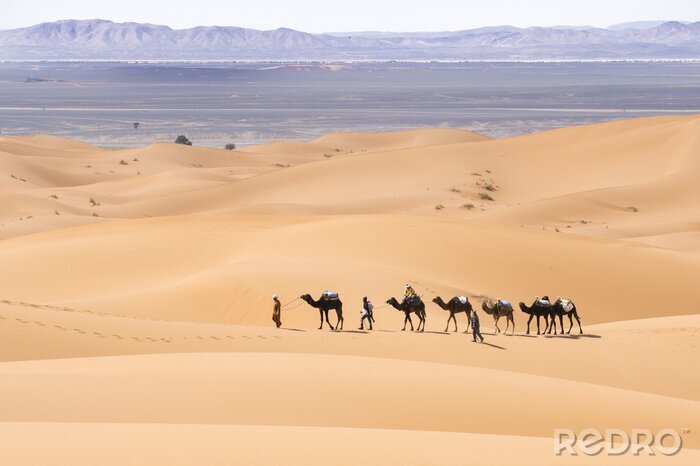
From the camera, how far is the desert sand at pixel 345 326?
8.63m

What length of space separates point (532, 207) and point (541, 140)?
15.7 meters

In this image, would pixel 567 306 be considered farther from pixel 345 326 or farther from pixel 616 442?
pixel 616 442

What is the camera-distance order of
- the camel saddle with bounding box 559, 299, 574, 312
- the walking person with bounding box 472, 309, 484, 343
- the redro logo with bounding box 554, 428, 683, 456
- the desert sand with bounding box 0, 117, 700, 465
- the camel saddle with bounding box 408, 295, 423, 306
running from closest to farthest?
the redro logo with bounding box 554, 428, 683, 456 < the desert sand with bounding box 0, 117, 700, 465 < the walking person with bounding box 472, 309, 484, 343 < the camel saddle with bounding box 408, 295, 423, 306 < the camel saddle with bounding box 559, 299, 574, 312

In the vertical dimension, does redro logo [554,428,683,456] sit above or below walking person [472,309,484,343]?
below

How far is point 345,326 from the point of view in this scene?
17.5m

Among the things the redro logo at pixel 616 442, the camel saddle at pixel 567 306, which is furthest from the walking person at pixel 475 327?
the redro logo at pixel 616 442

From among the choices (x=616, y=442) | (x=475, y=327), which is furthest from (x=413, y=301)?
(x=616, y=442)

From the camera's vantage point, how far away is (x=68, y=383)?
10.7 meters

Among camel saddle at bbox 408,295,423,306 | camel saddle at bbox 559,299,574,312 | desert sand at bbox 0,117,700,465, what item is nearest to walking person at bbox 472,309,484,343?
desert sand at bbox 0,117,700,465

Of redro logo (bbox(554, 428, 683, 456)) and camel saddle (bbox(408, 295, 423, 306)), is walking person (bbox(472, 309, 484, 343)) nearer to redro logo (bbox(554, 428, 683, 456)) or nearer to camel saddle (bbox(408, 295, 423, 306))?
camel saddle (bbox(408, 295, 423, 306))

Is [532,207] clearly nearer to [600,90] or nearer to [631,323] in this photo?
[631,323]

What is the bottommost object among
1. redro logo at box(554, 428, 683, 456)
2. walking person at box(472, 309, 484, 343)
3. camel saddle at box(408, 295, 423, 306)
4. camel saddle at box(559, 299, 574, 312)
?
redro logo at box(554, 428, 683, 456)

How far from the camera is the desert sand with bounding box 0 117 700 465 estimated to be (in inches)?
340

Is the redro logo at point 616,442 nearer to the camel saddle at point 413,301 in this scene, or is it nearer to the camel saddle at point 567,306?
the camel saddle at point 567,306
